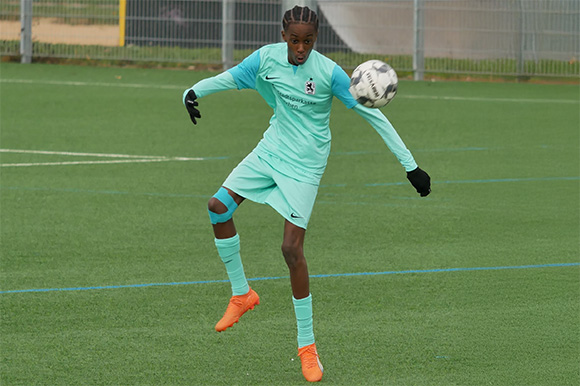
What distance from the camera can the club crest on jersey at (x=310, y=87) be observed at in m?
5.83

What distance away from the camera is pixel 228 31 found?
2167 cm

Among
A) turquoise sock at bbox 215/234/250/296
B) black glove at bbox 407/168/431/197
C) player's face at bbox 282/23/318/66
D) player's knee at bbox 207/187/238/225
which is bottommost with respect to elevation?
turquoise sock at bbox 215/234/250/296

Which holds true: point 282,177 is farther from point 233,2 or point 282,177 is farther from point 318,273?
point 233,2

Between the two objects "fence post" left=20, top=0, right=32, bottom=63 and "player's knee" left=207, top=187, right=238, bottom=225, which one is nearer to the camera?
"player's knee" left=207, top=187, right=238, bottom=225

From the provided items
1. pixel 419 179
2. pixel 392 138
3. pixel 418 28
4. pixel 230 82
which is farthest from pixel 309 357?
pixel 418 28

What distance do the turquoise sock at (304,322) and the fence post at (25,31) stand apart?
17.5m

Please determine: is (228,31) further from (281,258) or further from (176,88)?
(281,258)

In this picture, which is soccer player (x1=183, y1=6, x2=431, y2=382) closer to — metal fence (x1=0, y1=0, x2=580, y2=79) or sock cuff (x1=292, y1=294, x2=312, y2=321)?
sock cuff (x1=292, y1=294, x2=312, y2=321)

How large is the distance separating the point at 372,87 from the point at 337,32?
16029 mm

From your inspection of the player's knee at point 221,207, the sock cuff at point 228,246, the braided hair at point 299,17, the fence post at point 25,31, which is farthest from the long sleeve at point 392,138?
the fence post at point 25,31

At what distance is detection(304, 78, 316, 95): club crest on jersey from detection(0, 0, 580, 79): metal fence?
15580mm

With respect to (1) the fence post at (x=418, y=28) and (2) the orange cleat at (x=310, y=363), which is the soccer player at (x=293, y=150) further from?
(1) the fence post at (x=418, y=28)

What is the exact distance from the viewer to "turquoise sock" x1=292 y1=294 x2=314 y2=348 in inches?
230

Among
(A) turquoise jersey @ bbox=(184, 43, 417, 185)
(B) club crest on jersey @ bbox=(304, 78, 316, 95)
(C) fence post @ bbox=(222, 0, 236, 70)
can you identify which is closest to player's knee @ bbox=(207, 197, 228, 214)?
(A) turquoise jersey @ bbox=(184, 43, 417, 185)
